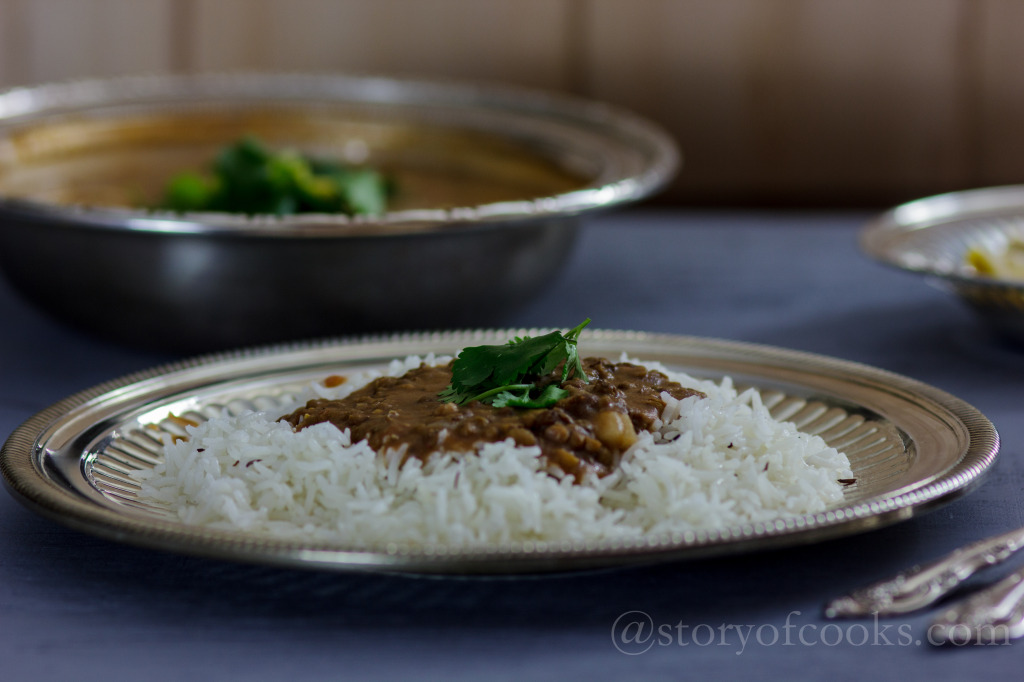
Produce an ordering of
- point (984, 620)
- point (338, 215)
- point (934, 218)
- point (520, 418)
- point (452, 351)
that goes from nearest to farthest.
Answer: point (984, 620)
point (520, 418)
point (452, 351)
point (338, 215)
point (934, 218)

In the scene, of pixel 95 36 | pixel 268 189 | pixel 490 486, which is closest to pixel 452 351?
pixel 490 486

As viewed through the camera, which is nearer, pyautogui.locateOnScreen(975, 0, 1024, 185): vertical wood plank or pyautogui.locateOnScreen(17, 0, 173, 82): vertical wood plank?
pyautogui.locateOnScreen(975, 0, 1024, 185): vertical wood plank

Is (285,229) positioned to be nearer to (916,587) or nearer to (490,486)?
(490,486)

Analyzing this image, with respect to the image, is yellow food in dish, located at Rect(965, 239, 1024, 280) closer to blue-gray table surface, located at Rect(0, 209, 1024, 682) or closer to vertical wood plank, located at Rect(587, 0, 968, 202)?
blue-gray table surface, located at Rect(0, 209, 1024, 682)

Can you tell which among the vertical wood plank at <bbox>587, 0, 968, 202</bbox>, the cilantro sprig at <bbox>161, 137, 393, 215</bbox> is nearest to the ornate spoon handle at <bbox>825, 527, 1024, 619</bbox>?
the cilantro sprig at <bbox>161, 137, 393, 215</bbox>

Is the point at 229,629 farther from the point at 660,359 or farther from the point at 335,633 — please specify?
the point at 660,359

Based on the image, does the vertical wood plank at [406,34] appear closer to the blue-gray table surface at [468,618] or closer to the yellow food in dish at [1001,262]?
the yellow food in dish at [1001,262]
